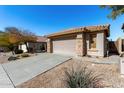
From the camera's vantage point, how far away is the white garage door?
13.5m

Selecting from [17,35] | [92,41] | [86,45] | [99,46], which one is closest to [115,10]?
[99,46]

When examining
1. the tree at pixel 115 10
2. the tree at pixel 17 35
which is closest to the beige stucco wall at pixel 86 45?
the tree at pixel 115 10

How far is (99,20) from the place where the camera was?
1323 cm

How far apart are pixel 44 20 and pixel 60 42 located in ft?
11.5

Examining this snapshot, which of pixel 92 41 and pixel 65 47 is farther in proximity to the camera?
pixel 65 47

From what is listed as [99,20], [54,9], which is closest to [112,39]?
[99,20]

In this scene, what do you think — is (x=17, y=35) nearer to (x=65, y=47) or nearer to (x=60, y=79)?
(x=65, y=47)

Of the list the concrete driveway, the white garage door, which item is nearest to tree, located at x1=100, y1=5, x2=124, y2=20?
the concrete driveway

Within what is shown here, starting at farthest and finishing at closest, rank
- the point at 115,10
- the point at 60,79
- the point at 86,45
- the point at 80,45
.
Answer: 1. the point at 86,45
2. the point at 80,45
3. the point at 115,10
4. the point at 60,79

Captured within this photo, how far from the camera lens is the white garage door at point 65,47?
13.5 meters

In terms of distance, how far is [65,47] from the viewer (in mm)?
→ 14750

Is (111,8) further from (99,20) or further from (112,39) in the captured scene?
(112,39)

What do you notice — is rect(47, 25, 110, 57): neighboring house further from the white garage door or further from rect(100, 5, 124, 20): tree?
rect(100, 5, 124, 20): tree

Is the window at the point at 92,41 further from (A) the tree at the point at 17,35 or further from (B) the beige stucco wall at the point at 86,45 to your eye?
(A) the tree at the point at 17,35
